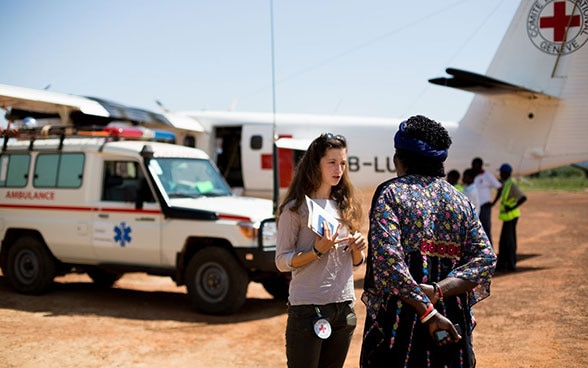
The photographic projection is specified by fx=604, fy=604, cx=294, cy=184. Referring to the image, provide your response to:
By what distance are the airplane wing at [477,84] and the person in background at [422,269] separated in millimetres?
8250

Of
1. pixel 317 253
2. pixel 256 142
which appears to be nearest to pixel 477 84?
pixel 256 142

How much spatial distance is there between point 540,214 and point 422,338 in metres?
23.1

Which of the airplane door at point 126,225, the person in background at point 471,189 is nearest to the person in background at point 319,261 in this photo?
the airplane door at point 126,225

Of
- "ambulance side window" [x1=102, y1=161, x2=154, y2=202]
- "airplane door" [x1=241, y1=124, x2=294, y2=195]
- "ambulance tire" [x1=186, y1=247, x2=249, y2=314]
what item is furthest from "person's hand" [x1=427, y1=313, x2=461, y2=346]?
"airplane door" [x1=241, y1=124, x2=294, y2=195]

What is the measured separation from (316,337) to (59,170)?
679 centimetres

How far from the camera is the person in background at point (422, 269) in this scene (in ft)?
9.16

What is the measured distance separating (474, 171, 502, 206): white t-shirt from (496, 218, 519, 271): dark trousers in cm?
55

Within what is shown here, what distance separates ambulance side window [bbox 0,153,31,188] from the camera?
9.38 metres

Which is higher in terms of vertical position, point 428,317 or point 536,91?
point 536,91

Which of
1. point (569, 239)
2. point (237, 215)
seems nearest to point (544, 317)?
point (237, 215)

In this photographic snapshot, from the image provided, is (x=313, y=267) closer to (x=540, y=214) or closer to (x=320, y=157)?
(x=320, y=157)

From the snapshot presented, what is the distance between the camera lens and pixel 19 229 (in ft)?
30.7

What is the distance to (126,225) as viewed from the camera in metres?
8.55

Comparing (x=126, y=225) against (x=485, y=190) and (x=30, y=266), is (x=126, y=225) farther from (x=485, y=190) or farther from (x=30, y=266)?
(x=485, y=190)
